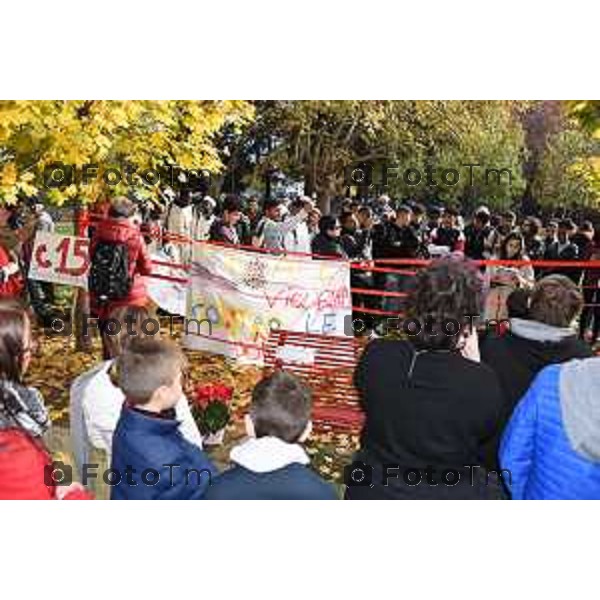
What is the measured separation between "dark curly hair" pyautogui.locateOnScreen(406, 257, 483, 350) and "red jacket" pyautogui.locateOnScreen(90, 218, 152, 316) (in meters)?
3.62

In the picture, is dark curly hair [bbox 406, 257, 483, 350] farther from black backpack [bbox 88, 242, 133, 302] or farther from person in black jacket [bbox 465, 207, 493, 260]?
person in black jacket [bbox 465, 207, 493, 260]

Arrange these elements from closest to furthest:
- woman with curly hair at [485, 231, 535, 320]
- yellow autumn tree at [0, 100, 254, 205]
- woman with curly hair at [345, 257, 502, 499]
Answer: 1. woman with curly hair at [345, 257, 502, 499]
2. yellow autumn tree at [0, 100, 254, 205]
3. woman with curly hair at [485, 231, 535, 320]

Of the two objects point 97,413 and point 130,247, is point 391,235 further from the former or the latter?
point 97,413

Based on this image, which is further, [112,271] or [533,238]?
[533,238]

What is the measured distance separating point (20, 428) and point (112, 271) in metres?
3.63

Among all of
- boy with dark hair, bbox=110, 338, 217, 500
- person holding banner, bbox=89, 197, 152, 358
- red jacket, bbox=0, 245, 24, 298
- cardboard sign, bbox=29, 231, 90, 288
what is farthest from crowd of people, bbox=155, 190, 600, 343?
boy with dark hair, bbox=110, 338, 217, 500

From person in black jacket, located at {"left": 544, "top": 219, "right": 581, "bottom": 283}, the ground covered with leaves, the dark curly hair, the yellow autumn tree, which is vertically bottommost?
the ground covered with leaves

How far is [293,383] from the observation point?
8.55ft

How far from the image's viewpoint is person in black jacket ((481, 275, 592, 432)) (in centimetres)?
332

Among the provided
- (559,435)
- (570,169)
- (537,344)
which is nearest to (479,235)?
(570,169)

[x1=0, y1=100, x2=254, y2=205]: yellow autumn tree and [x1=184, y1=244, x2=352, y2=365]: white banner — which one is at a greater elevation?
[x1=0, y1=100, x2=254, y2=205]: yellow autumn tree

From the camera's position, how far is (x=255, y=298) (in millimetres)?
6836

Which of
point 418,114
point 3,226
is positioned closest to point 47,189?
point 3,226

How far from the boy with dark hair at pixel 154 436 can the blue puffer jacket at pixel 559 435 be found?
937 millimetres
